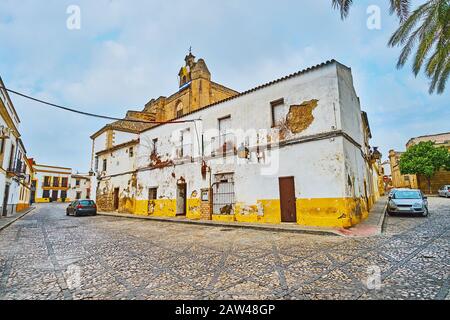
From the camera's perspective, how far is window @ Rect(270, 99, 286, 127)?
10.7 metres

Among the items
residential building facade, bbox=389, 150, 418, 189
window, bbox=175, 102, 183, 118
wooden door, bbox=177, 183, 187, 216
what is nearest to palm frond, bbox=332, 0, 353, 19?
wooden door, bbox=177, 183, 187, 216

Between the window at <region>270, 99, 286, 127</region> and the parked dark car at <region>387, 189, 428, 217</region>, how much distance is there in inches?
266

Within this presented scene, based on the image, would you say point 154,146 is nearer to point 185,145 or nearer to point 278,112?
point 185,145

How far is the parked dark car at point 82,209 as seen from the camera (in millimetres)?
17625

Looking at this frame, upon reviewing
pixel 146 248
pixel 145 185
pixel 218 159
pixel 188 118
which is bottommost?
pixel 146 248

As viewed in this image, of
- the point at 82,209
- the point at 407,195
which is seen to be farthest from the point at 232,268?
the point at 82,209

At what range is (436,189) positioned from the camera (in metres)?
28.4

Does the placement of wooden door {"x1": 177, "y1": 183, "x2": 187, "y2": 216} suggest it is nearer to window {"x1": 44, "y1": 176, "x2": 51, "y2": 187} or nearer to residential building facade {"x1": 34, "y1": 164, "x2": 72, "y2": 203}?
residential building facade {"x1": 34, "y1": 164, "x2": 72, "y2": 203}

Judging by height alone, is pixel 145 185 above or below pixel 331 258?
above

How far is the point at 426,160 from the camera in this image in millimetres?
26594
